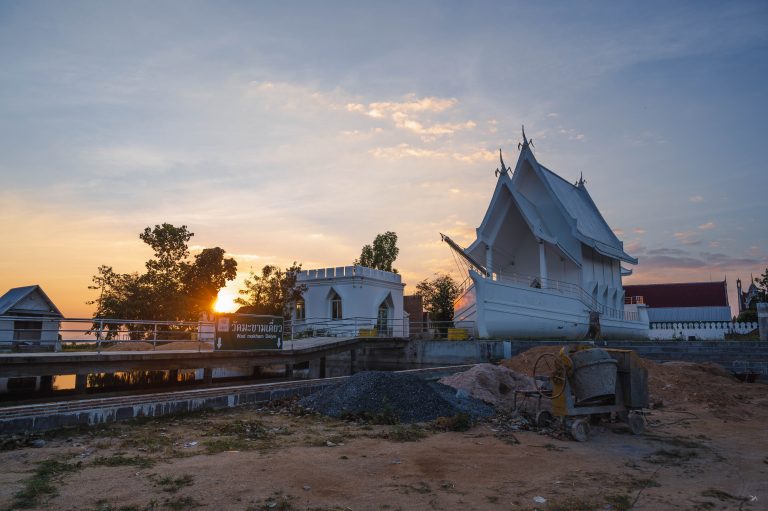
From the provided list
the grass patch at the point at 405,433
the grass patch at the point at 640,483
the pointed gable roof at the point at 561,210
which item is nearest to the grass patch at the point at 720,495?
the grass patch at the point at 640,483

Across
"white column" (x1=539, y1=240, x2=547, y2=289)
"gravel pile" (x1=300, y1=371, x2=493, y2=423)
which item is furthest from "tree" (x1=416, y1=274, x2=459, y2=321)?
"gravel pile" (x1=300, y1=371, x2=493, y2=423)

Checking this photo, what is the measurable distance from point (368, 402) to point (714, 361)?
15.2 metres

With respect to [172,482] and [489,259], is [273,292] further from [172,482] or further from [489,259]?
[172,482]

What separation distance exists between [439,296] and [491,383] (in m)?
36.7

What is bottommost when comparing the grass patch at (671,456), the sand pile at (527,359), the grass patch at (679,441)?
the grass patch at (679,441)

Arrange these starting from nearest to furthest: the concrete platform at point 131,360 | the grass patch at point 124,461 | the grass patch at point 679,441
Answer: the grass patch at point 124,461 → the grass patch at point 679,441 → the concrete platform at point 131,360

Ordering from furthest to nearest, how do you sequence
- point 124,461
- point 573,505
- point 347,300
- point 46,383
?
point 347,300 → point 46,383 → point 124,461 → point 573,505

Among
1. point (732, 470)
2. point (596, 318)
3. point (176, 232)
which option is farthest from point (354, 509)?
point (176, 232)

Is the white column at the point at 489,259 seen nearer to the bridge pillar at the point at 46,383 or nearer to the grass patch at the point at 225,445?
the bridge pillar at the point at 46,383

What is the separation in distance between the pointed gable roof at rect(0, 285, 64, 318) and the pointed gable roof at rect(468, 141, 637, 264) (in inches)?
940

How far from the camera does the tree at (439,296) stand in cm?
4944

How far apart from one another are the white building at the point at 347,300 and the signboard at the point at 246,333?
12946 mm

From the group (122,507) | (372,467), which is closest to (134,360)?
(372,467)

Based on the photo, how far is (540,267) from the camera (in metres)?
30.6
